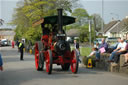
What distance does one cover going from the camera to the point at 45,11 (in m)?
38.4

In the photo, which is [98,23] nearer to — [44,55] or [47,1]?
[47,1]

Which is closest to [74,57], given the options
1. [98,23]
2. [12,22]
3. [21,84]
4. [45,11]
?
[21,84]

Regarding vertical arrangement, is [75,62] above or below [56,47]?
below

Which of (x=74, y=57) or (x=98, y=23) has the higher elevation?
(x=98, y=23)

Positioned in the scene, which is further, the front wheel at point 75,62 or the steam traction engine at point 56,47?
the steam traction engine at point 56,47

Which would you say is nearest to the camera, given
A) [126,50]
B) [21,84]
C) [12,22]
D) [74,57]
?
[21,84]

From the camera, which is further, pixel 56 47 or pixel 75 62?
pixel 56 47

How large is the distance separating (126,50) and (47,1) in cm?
2516

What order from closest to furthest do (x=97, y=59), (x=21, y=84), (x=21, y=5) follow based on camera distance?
→ (x=21, y=84)
(x=97, y=59)
(x=21, y=5)

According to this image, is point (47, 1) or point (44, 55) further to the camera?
point (47, 1)

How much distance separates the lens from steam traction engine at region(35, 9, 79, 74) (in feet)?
43.9

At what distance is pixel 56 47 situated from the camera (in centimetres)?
1359

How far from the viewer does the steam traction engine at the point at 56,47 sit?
526 inches

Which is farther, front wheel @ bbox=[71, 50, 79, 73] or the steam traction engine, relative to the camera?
the steam traction engine
